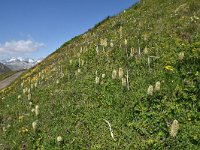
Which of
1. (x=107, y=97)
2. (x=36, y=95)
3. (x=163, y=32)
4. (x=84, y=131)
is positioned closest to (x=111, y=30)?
(x=163, y=32)

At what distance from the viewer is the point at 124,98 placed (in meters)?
15.7

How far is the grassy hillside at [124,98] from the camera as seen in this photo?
13484mm

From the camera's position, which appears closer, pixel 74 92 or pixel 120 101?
pixel 120 101

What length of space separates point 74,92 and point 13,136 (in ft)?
11.6

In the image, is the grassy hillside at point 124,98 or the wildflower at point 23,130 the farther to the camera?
the wildflower at point 23,130

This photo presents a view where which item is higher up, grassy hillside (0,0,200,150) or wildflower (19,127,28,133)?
grassy hillside (0,0,200,150)

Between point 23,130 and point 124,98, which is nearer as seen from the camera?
point 124,98

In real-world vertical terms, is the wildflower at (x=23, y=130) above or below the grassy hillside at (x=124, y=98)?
below

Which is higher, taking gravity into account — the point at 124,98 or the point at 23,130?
the point at 124,98

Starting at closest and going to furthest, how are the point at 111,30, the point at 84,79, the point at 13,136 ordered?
the point at 13,136 < the point at 84,79 < the point at 111,30

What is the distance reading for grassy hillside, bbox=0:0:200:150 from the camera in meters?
13.5

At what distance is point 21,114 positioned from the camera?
20359 mm

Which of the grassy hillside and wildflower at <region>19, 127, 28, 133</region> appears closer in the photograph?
the grassy hillside

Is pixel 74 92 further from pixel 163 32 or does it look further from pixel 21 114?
pixel 163 32
